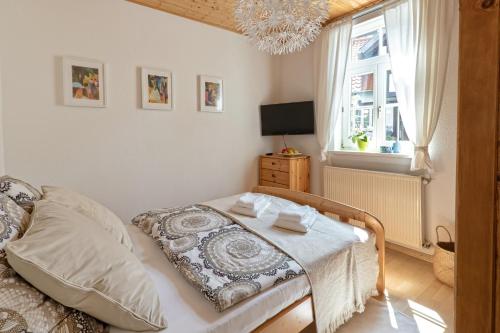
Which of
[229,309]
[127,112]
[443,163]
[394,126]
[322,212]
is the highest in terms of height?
[127,112]

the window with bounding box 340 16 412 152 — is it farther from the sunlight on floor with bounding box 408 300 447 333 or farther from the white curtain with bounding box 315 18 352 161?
the sunlight on floor with bounding box 408 300 447 333

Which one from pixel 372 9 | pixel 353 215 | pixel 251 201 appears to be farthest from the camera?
pixel 372 9

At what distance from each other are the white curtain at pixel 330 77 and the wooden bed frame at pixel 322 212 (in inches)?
48.1

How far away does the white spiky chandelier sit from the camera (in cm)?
177

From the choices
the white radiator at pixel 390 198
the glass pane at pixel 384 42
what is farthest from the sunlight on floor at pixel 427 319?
the glass pane at pixel 384 42

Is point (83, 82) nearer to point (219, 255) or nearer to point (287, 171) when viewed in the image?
point (219, 255)

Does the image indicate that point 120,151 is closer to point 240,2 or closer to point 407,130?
point 240,2

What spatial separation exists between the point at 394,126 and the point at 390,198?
0.83 meters

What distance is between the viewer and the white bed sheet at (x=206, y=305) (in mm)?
1093

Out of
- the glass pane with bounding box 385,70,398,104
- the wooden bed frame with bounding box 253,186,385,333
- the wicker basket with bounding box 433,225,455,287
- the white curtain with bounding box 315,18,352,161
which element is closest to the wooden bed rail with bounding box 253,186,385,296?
the wooden bed frame with bounding box 253,186,385,333

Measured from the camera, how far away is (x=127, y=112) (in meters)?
2.95

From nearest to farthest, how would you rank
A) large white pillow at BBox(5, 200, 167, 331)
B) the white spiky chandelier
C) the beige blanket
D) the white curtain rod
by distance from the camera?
large white pillow at BBox(5, 200, 167, 331), the beige blanket, the white spiky chandelier, the white curtain rod

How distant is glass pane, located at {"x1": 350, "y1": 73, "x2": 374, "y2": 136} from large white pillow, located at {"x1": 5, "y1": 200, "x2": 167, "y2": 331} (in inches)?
120

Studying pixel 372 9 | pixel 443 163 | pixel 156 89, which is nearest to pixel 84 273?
pixel 156 89
